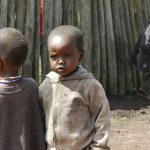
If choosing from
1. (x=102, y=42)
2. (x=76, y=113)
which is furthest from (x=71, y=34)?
(x=102, y=42)

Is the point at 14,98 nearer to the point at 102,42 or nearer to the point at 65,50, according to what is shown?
the point at 65,50

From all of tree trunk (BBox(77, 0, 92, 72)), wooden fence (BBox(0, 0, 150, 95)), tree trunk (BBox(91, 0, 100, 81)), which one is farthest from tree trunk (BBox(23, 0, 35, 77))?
tree trunk (BBox(91, 0, 100, 81))

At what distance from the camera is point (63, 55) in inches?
99.9

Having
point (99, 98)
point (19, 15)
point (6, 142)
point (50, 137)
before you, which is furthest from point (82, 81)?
point (19, 15)

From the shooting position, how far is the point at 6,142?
250cm

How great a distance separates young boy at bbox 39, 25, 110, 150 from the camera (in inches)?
101

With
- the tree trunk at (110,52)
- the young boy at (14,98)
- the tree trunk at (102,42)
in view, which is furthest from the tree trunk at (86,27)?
the young boy at (14,98)

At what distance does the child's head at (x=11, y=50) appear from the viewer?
2459 millimetres

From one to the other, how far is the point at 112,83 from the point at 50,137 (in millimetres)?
4760

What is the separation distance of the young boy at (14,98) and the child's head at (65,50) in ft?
0.54

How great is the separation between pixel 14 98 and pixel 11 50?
0.27 metres

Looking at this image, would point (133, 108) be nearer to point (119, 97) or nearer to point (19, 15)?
point (119, 97)

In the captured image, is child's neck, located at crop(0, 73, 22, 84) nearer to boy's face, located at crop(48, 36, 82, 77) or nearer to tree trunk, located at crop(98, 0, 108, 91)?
boy's face, located at crop(48, 36, 82, 77)

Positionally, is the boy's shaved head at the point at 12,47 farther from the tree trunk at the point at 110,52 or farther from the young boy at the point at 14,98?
the tree trunk at the point at 110,52
